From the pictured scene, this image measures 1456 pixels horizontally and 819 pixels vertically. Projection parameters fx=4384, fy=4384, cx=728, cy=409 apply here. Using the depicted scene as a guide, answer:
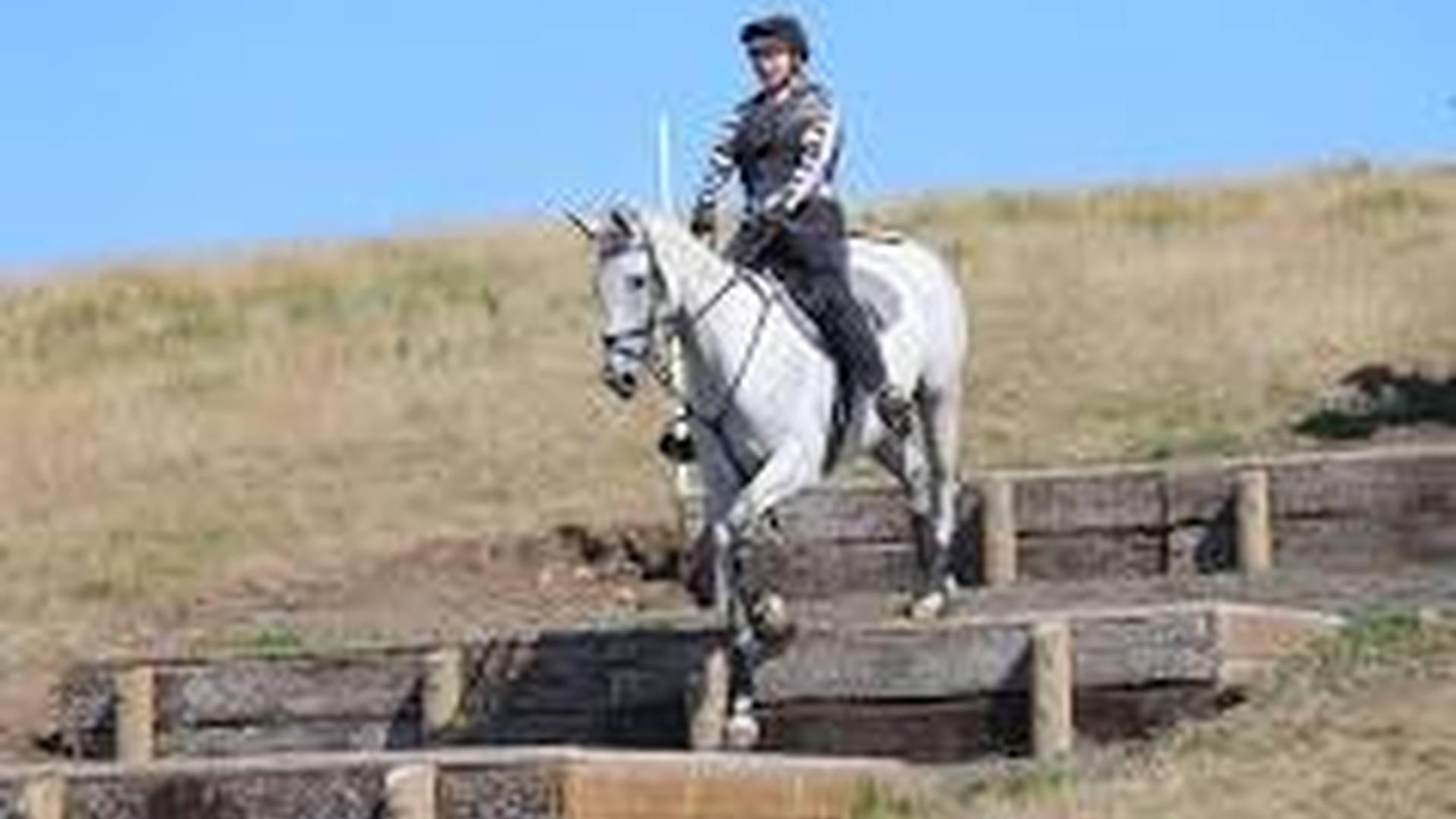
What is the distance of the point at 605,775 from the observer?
1562cm

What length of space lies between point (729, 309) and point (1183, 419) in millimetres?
13258

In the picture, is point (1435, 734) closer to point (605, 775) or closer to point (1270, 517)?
point (605, 775)

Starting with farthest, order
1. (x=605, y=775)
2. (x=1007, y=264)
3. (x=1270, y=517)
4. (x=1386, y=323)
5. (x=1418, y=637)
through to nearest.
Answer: (x=1007, y=264) < (x=1386, y=323) < (x=1270, y=517) < (x=1418, y=637) < (x=605, y=775)

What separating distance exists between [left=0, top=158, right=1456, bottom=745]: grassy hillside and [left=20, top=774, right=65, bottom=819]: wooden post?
817 cm

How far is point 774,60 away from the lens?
1895 cm

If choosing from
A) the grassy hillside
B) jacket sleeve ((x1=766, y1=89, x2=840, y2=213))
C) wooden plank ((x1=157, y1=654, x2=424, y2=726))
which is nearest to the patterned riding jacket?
jacket sleeve ((x1=766, y1=89, x2=840, y2=213))

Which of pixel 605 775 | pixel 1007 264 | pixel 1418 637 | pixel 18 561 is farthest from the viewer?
pixel 1007 264

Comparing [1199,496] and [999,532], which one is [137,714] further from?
[1199,496]

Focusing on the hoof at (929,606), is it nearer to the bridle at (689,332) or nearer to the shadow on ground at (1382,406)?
the bridle at (689,332)

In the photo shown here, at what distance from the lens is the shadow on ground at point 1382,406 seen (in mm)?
28047

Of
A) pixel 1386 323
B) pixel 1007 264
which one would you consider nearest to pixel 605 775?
pixel 1386 323

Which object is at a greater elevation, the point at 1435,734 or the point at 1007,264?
the point at 1007,264

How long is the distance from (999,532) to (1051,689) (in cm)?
478

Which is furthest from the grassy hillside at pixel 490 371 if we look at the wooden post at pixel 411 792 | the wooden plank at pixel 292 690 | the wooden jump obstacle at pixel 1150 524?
the wooden post at pixel 411 792
